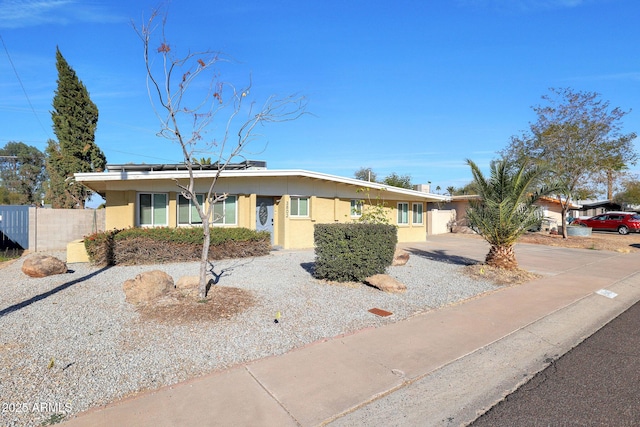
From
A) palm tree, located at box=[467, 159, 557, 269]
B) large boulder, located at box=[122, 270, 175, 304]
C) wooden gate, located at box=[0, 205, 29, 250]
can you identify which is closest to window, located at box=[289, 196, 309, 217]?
palm tree, located at box=[467, 159, 557, 269]

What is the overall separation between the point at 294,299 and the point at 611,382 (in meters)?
4.72

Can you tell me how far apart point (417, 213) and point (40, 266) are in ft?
55.1

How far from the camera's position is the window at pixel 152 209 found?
12.9 m

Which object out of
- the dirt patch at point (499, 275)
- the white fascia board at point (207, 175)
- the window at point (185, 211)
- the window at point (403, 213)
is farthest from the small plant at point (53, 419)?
the window at point (403, 213)

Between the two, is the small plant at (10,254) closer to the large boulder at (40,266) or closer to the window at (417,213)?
the large boulder at (40,266)

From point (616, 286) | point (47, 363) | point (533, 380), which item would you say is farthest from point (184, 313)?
point (616, 286)

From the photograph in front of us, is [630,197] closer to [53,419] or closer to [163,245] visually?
[163,245]

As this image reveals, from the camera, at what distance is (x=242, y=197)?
1404 centimetres

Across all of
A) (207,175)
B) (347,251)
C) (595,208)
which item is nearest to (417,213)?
(207,175)

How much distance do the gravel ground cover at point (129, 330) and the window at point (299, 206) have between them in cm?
602

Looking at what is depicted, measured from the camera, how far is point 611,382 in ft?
12.6

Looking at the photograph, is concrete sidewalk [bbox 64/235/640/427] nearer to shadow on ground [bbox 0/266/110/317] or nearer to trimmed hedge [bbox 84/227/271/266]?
shadow on ground [bbox 0/266/110/317]

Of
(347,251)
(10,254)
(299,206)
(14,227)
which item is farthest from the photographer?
(299,206)

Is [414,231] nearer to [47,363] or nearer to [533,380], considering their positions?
[533,380]
